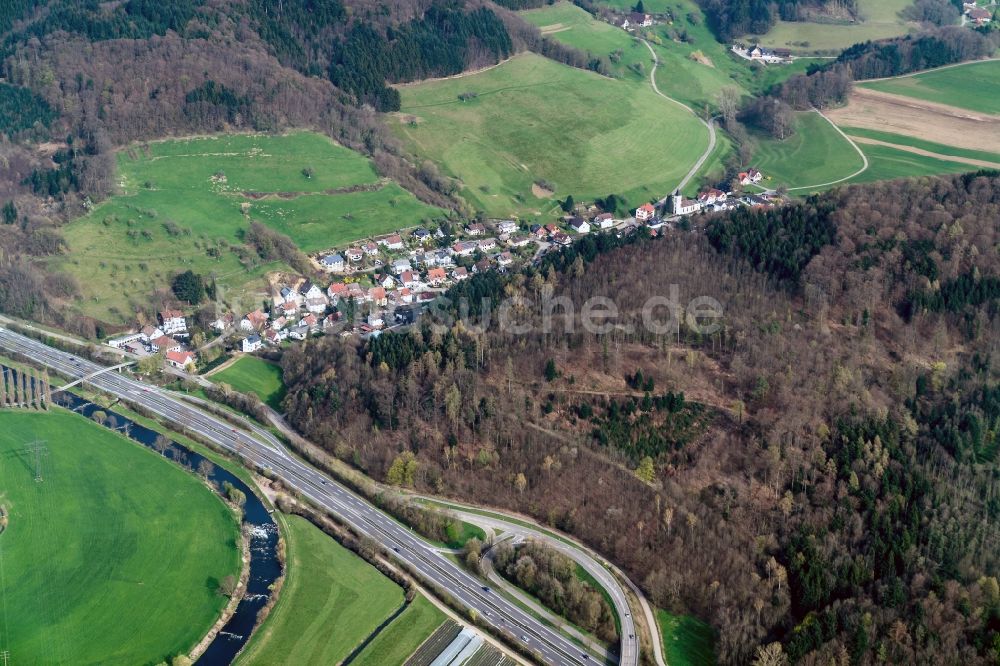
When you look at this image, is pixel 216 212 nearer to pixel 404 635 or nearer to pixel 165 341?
pixel 165 341

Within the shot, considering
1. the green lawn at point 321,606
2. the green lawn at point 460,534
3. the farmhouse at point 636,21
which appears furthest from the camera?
the farmhouse at point 636,21

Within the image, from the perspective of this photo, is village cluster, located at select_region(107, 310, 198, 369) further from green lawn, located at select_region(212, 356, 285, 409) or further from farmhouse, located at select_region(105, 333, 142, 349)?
green lawn, located at select_region(212, 356, 285, 409)

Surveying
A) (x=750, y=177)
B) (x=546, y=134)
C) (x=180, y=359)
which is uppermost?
(x=546, y=134)

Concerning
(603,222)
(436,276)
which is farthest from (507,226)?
(436,276)

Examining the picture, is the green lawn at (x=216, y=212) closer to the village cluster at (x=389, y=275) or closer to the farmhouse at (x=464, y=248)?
the village cluster at (x=389, y=275)

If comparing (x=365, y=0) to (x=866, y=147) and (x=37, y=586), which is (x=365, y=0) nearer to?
(x=866, y=147)

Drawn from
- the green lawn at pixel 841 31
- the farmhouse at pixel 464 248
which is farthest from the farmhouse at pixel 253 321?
the green lawn at pixel 841 31

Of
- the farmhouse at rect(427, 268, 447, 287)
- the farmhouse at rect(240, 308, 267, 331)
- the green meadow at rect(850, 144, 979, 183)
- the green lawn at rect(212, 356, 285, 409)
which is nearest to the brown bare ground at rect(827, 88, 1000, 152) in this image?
the green meadow at rect(850, 144, 979, 183)
